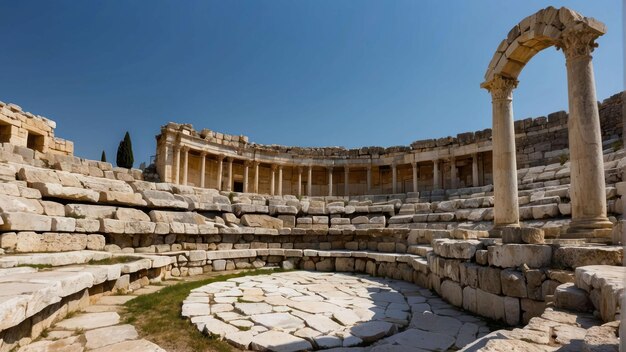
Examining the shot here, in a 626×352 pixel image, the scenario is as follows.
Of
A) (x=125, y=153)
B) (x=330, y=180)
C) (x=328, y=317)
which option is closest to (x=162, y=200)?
(x=328, y=317)

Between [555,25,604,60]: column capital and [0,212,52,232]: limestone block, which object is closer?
[0,212,52,232]: limestone block

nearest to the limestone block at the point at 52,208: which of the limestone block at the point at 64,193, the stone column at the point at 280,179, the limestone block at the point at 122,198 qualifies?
the limestone block at the point at 64,193

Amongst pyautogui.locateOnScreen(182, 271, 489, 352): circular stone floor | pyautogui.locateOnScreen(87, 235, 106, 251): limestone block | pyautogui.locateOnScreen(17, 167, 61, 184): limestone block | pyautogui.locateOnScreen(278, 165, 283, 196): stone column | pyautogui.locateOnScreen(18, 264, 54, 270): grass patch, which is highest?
pyautogui.locateOnScreen(278, 165, 283, 196): stone column

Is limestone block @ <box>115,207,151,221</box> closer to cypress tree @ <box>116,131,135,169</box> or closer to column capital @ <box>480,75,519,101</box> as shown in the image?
column capital @ <box>480,75,519,101</box>

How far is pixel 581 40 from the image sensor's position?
21.3ft

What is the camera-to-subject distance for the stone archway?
6.16 metres

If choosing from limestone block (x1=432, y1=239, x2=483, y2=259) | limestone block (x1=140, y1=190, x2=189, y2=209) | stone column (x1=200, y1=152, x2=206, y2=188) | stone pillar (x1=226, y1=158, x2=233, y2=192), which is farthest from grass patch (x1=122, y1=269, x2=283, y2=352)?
stone pillar (x1=226, y1=158, x2=233, y2=192)

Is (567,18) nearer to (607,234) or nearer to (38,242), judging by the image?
(607,234)

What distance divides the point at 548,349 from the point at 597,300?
4.08 feet

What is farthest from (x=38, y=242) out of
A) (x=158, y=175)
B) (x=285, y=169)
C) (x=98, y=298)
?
(x=285, y=169)

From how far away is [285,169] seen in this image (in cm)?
2602

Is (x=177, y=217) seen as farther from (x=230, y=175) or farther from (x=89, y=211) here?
(x=230, y=175)

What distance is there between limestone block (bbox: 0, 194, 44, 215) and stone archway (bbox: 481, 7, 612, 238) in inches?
389

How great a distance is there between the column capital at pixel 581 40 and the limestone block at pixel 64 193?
11145mm
